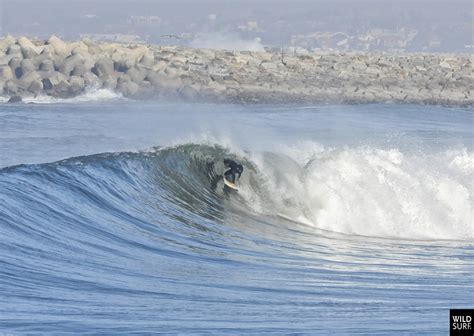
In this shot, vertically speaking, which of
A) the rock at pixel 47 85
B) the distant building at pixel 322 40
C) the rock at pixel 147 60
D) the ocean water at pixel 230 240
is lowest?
the ocean water at pixel 230 240

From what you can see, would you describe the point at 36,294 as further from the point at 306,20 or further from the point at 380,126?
the point at 306,20

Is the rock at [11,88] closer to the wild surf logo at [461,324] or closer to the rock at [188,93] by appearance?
the rock at [188,93]

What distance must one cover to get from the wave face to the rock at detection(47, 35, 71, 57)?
26.6 m

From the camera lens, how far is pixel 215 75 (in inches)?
1912

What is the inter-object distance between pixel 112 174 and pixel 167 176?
1.04m

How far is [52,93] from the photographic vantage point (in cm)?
4206

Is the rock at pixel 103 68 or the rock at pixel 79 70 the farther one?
the rock at pixel 103 68

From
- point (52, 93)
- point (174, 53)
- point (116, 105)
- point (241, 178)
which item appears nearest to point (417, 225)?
point (241, 178)

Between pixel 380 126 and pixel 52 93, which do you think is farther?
pixel 52 93

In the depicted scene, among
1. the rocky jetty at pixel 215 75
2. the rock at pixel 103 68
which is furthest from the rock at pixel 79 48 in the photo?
the rock at pixel 103 68

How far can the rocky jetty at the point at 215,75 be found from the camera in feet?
143

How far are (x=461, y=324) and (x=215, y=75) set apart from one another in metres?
40.1

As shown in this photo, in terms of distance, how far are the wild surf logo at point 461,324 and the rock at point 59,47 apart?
38.4 meters

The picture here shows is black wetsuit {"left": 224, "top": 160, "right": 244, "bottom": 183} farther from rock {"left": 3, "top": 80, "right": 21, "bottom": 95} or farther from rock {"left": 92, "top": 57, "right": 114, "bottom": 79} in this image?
rock {"left": 92, "top": 57, "right": 114, "bottom": 79}
